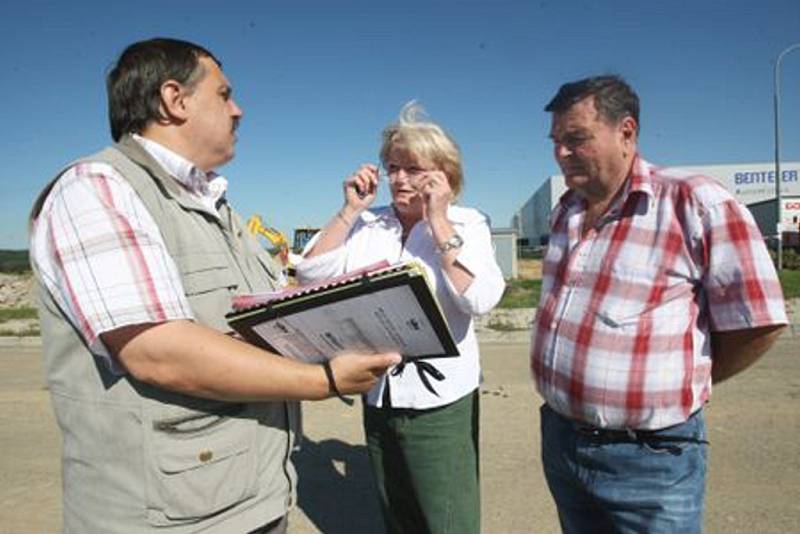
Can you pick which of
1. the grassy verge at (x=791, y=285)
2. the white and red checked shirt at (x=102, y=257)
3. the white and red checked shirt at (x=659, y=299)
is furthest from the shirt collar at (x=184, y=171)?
the grassy verge at (x=791, y=285)

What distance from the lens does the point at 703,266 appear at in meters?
2.03

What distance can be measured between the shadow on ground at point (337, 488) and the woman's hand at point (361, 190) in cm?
202

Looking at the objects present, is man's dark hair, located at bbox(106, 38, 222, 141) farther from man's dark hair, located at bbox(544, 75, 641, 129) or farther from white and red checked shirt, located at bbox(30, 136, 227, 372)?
man's dark hair, located at bbox(544, 75, 641, 129)

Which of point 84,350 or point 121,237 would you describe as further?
point 84,350

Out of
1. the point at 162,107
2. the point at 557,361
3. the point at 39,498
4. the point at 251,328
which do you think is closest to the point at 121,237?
the point at 251,328

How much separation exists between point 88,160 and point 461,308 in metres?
1.42

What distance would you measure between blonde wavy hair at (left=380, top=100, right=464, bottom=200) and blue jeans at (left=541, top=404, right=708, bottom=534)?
1.20 m

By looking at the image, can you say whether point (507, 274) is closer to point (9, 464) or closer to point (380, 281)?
point (9, 464)

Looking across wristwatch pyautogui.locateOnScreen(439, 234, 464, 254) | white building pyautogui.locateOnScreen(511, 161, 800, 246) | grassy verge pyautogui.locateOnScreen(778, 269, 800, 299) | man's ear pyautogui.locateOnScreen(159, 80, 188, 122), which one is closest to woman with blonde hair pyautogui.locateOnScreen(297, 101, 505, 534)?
wristwatch pyautogui.locateOnScreen(439, 234, 464, 254)

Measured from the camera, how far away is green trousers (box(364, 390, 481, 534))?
256cm

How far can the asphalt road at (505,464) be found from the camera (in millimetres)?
3641

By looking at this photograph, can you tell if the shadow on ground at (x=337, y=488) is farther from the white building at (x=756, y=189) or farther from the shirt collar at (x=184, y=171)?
the white building at (x=756, y=189)

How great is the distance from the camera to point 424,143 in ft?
8.68

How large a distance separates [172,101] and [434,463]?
1738 millimetres
